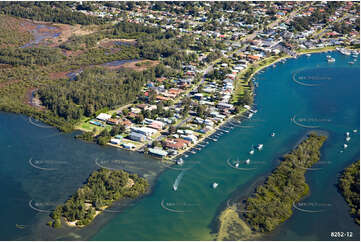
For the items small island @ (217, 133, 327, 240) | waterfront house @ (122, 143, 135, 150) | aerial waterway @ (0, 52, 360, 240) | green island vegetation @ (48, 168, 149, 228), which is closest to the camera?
small island @ (217, 133, 327, 240)

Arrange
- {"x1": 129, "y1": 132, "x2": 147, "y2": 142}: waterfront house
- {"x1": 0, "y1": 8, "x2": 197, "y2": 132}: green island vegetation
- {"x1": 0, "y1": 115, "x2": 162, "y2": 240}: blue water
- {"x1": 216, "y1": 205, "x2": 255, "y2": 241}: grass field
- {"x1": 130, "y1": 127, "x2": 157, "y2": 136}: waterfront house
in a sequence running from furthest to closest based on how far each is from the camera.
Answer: {"x1": 0, "y1": 8, "x2": 197, "y2": 132}: green island vegetation < {"x1": 130, "y1": 127, "x2": 157, "y2": 136}: waterfront house < {"x1": 129, "y1": 132, "x2": 147, "y2": 142}: waterfront house < {"x1": 0, "y1": 115, "x2": 162, "y2": 240}: blue water < {"x1": 216, "y1": 205, "x2": 255, "y2": 241}: grass field

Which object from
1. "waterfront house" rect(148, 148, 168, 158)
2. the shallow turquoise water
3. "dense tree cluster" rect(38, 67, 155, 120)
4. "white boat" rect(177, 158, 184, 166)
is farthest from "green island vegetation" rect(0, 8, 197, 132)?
the shallow turquoise water

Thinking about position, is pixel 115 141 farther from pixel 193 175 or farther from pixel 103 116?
pixel 193 175

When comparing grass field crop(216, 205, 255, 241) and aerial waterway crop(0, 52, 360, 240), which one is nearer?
grass field crop(216, 205, 255, 241)

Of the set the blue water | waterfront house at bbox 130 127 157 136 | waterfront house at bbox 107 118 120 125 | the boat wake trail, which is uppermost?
waterfront house at bbox 130 127 157 136

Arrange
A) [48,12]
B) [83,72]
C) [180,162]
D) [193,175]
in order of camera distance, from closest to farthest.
Result: 1. [193,175]
2. [180,162]
3. [83,72]
4. [48,12]

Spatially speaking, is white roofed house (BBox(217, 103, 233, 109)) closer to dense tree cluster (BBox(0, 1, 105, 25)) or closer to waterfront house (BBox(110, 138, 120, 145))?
waterfront house (BBox(110, 138, 120, 145))

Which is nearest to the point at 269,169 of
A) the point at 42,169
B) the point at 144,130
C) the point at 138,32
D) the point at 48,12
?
the point at 144,130
